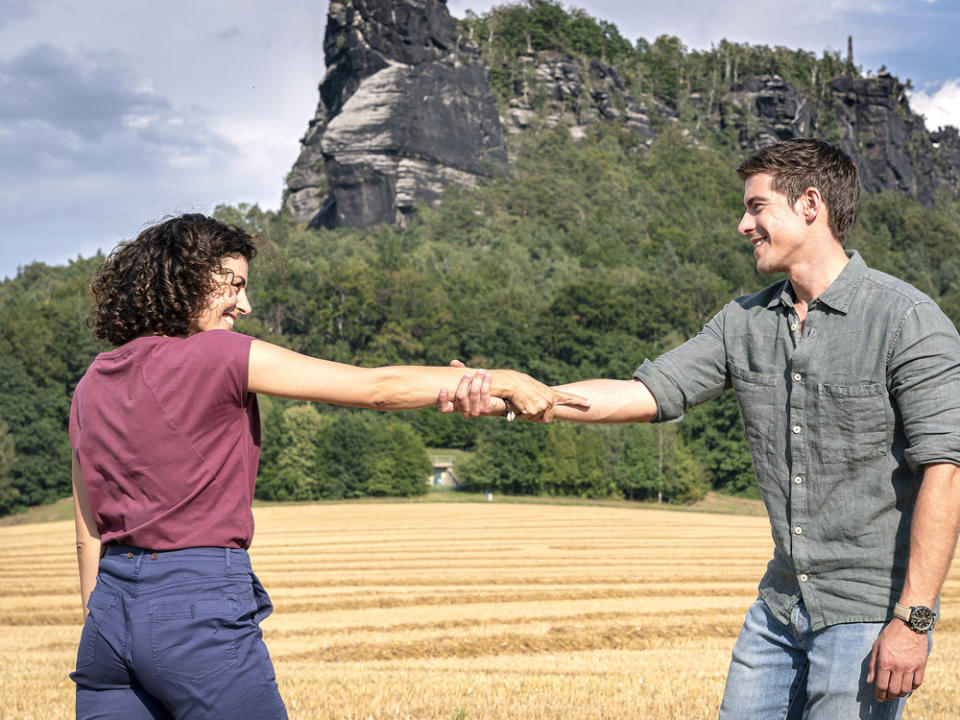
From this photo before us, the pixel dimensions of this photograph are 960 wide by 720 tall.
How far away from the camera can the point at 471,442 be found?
270 feet

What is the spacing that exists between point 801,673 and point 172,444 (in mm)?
2286

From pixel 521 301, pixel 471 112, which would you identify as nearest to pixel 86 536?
pixel 521 301

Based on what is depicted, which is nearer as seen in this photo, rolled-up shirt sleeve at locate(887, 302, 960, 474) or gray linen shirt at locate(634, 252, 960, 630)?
rolled-up shirt sleeve at locate(887, 302, 960, 474)

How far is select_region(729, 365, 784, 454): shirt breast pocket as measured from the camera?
3506mm

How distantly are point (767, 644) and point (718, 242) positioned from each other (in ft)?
414

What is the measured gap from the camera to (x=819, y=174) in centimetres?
353

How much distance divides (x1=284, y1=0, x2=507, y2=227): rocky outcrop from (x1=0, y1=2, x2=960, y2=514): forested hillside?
3896mm

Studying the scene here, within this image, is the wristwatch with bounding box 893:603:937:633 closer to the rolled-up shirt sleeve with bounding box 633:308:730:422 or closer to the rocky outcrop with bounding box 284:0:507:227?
the rolled-up shirt sleeve with bounding box 633:308:730:422

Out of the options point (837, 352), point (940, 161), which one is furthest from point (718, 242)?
point (837, 352)

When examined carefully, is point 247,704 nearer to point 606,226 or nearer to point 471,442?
point 471,442

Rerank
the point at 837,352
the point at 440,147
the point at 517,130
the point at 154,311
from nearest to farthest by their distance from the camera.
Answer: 1. the point at 154,311
2. the point at 837,352
3. the point at 440,147
4. the point at 517,130

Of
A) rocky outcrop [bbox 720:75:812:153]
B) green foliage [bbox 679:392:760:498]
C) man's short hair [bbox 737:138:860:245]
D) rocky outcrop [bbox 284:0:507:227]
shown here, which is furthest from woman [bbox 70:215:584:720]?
rocky outcrop [bbox 720:75:812:153]

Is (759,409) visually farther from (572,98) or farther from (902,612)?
(572,98)

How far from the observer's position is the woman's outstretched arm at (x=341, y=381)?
2979 mm
